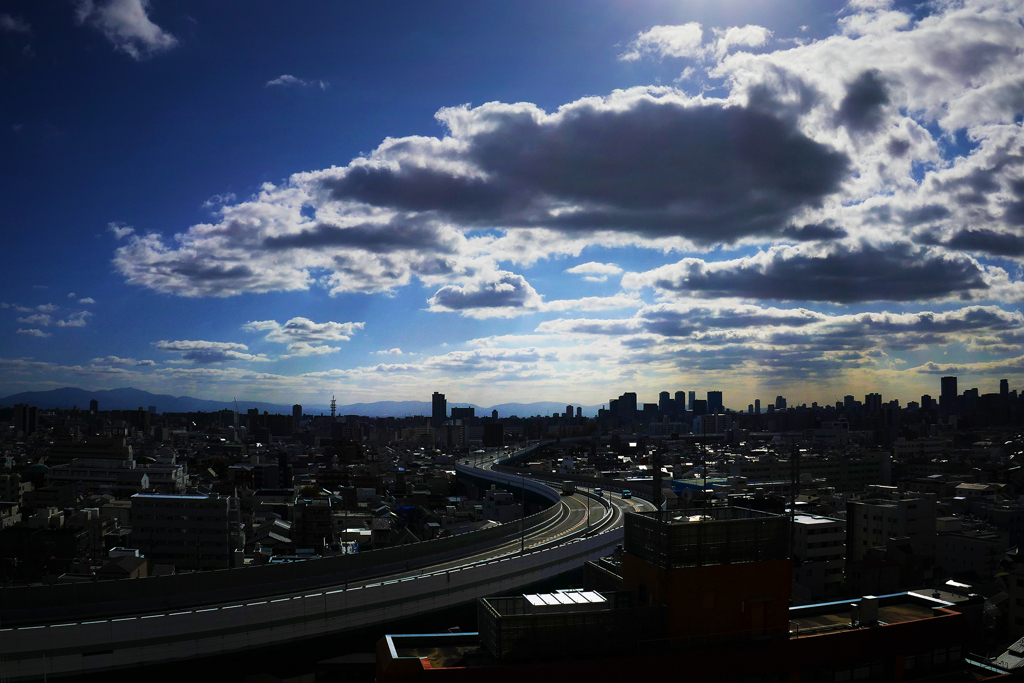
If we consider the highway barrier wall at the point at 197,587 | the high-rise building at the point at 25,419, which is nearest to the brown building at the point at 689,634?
the highway barrier wall at the point at 197,587

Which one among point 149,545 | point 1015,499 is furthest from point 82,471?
point 1015,499

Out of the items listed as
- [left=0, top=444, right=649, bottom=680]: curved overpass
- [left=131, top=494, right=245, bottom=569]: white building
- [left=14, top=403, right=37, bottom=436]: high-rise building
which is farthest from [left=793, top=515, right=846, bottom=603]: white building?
[left=14, top=403, right=37, bottom=436]: high-rise building

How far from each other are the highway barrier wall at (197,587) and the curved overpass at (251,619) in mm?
263

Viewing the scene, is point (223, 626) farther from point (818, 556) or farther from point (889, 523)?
point (889, 523)

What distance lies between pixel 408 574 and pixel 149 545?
67.0 ft

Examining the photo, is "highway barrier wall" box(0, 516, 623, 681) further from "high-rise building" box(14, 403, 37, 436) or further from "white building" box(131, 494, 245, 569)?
"high-rise building" box(14, 403, 37, 436)

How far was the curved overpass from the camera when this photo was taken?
18.6m

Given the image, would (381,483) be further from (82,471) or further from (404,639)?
(404,639)

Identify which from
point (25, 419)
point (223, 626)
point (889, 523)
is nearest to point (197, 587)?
point (223, 626)

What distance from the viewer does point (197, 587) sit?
23.5m

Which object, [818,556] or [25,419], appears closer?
[818,556]

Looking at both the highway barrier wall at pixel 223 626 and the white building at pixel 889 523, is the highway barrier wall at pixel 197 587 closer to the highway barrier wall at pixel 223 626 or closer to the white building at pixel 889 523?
the highway barrier wall at pixel 223 626

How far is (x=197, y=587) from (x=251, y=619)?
3.31 meters

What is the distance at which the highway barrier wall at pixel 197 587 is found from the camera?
2089cm
